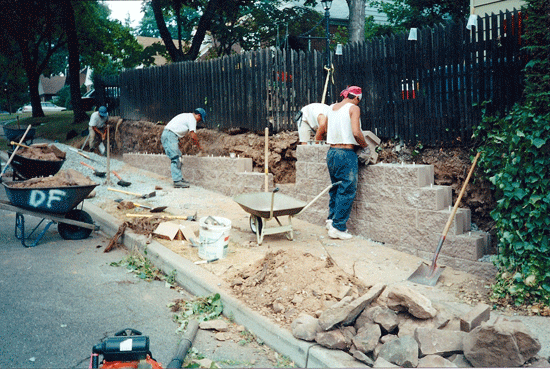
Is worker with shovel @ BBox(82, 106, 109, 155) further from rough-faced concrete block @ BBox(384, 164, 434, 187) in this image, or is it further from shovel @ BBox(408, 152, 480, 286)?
shovel @ BBox(408, 152, 480, 286)

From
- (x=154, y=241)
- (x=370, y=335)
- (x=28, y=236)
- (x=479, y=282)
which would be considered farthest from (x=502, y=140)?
(x=28, y=236)

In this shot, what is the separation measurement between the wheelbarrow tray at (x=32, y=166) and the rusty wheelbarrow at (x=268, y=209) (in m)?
6.10

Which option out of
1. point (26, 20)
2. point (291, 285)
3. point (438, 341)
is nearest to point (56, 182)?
point (291, 285)

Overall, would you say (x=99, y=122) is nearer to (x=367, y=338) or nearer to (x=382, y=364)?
(x=367, y=338)

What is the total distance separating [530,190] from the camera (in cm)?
509

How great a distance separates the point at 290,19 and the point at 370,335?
19716 millimetres

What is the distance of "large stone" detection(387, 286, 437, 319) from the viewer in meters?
4.00

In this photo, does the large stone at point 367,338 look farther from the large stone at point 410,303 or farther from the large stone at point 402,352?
the large stone at point 410,303

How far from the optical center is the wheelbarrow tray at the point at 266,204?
267 inches

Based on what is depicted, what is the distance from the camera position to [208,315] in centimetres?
500

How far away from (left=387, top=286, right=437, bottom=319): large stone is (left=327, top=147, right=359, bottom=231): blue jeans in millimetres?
3007

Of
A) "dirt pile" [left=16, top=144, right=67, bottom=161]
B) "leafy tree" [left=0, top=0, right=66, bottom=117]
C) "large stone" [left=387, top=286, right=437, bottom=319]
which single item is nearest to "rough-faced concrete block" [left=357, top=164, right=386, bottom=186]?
"large stone" [left=387, top=286, right=437, bottom=319]

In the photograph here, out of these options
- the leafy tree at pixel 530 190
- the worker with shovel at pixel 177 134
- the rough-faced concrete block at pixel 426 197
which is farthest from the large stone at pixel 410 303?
the worker with shovel at pixel 177 134

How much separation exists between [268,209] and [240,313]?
2.35 meters
